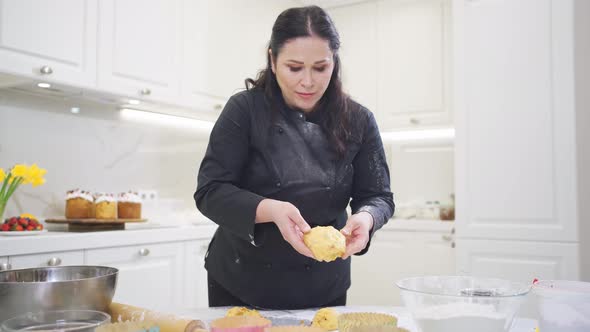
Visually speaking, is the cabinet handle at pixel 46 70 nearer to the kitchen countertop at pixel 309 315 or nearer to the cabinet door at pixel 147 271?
the cabinet door at pixel 147 271

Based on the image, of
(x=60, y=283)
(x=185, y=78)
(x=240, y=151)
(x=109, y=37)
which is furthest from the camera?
(x=185, y=78)

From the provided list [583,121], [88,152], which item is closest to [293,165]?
[88,152]

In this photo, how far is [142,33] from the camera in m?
2.54

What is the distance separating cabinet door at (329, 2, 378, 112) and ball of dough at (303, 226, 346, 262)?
2.56m

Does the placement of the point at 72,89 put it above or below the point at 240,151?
above

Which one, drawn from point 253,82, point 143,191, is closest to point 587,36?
point 253,82

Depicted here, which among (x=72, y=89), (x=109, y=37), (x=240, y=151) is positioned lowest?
(x=240, y=151)

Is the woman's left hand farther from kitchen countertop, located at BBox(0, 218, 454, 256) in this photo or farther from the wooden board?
the wooden board

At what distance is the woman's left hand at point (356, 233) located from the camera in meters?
1.13

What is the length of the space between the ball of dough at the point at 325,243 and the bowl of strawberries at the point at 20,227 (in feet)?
4.59

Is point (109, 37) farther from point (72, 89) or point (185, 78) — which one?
point (185, 78)

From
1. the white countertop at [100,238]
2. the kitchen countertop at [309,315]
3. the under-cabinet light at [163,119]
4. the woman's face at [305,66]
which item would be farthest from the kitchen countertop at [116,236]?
the woman's face at [305,66]

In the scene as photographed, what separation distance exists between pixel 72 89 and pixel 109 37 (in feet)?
1.02

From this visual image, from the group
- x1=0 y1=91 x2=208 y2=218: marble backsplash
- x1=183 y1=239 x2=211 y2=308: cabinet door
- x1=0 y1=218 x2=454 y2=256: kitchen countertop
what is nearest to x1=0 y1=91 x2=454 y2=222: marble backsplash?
x1=0 y1=91 x2=208 y2=218: marble backsplash
